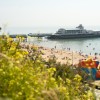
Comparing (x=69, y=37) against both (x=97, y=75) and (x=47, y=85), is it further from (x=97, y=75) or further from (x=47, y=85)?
(x=47, y=85)

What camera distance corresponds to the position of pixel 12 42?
603 cm

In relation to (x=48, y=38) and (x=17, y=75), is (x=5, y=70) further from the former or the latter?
(x=48, y=38)

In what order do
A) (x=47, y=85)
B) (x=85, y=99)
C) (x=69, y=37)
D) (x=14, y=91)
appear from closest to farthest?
(x=14, y=91) → (x=47, y=85) → (x=85, y=99) → (x=69, y=37)

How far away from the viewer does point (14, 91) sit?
13.8 feet

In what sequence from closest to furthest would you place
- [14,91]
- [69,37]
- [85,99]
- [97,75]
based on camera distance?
[14,91], [85,99], [97,75], [69,37]

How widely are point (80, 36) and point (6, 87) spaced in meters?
128

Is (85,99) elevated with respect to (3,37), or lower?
lower

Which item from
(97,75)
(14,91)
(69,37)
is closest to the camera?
(14,91)

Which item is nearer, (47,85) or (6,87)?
(6,87)

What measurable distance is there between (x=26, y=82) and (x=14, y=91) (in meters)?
0.17

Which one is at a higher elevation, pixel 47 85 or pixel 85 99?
pixel 47 85

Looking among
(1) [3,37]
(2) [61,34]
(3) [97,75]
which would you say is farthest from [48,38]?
(1) [3,37]

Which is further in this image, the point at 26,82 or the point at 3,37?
the point at 3,37

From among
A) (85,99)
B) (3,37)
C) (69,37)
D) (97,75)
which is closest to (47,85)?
(85,99)
